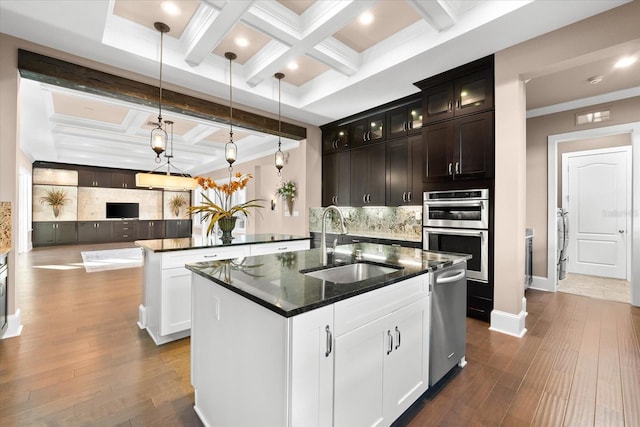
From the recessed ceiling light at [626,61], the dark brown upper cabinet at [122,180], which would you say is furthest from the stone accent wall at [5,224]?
Result: the dark brown upper cabinet at [122,180]

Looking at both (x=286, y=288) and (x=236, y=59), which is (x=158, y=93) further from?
(x=286, y=288)

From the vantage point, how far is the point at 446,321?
209 cm

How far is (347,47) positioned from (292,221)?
3561 millimetres

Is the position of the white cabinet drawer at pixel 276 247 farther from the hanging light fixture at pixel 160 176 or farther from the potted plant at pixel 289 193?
the potted plant at pixel 289 193

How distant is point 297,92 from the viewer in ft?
15.4

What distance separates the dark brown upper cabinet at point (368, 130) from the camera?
4855 millimetres

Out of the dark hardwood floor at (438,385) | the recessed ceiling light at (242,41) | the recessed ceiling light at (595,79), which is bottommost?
the dark hardwood floor at (438,385)

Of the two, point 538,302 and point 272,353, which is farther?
point 538,302

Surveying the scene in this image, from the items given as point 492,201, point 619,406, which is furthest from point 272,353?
point 492,201

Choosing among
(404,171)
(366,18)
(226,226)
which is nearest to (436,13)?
(366,18)

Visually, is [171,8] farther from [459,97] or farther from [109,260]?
[109,260]

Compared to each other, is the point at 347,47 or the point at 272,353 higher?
the point at 347,47

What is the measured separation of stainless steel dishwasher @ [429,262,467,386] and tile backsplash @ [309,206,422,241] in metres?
2.10

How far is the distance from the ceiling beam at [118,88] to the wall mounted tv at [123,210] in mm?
9064
